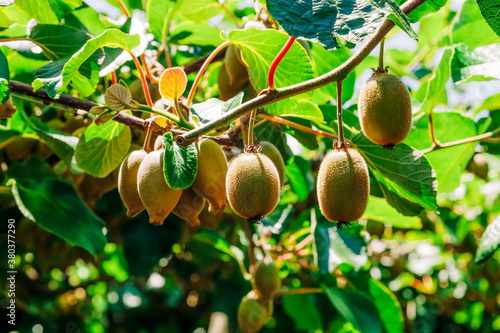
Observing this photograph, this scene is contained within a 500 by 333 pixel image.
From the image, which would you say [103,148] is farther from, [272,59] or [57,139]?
[272,59]

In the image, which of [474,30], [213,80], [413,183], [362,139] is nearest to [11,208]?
[213,80]

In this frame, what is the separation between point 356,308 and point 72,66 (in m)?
1.26

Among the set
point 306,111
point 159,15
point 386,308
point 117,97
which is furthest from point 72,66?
point 386,308

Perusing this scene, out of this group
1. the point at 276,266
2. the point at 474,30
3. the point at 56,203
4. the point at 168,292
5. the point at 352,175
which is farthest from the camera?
the point at 168,292

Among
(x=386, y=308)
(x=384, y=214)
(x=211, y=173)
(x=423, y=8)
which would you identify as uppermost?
(x=423, y=8)

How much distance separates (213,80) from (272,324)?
6.01ft

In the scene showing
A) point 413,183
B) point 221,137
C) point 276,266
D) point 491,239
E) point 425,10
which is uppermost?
point 425,10

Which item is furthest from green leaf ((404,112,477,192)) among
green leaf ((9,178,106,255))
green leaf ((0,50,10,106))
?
green leaf ((0,50,10,106))

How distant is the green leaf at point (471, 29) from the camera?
1.35 metres

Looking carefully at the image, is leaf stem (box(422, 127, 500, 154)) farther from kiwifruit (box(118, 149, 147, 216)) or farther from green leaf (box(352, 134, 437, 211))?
Answer: kiwifruit (box(118, 149, 147, 216))

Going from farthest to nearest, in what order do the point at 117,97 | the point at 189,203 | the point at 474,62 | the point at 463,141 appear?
1. the point at 463,141
2. the point at 474,62
3. the point at 189,203
4. the point at 117,97

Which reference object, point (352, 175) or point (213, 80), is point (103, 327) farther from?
point (352, 175)

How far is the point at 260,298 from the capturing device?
5.40 ft

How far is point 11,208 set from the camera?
5.37 ft
